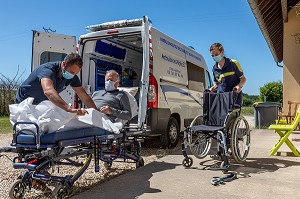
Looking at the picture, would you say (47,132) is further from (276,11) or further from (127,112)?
(276,11)

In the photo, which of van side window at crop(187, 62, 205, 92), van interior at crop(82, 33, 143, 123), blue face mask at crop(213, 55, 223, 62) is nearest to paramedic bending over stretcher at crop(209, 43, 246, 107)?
blue face mask at crop(213, 55, 223, 62)

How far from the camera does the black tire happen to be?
6605 millimetres

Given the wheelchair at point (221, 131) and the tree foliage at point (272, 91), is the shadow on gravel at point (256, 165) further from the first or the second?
the tree foliage at point (272, 91)

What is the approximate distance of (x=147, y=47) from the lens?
229 inches

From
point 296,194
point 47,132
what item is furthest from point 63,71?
point 296,194

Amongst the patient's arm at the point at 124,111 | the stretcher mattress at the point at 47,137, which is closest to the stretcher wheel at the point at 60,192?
the stretcher mattress at the point at 47,137

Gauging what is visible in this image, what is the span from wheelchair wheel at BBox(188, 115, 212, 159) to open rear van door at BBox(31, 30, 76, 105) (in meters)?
2.67

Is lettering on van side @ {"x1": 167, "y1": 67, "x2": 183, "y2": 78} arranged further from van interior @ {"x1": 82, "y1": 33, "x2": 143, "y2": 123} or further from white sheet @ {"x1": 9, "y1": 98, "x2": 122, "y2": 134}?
white sheet @ {"x1": 9, "y1": 98, "x2": 122, "y2": 134}

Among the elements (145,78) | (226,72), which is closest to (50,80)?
(145,78)

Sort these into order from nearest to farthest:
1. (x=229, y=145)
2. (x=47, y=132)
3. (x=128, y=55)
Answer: (x=47, y=132), (x=229, y=145), (x=128, y=55)

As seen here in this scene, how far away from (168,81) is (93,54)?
1693 mm

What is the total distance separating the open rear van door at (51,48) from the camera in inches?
257

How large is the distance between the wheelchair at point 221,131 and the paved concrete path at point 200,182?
21cm

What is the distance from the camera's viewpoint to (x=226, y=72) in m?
5.33
